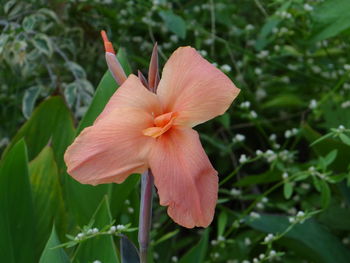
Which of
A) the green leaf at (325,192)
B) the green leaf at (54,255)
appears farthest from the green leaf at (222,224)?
the green leaf at (54,255)

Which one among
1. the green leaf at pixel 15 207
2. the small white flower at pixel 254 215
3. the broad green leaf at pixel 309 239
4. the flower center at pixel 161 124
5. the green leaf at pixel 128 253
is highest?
the flower center at pixel 161 124

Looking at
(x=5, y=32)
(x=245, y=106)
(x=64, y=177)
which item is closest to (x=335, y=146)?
(x=245, y=106)

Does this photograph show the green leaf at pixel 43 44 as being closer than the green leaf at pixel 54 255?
No

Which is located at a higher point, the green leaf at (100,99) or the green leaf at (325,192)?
the green leaf at (100,99)

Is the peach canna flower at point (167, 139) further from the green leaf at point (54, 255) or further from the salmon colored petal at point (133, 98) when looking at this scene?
the green leaf at point (54, 255)

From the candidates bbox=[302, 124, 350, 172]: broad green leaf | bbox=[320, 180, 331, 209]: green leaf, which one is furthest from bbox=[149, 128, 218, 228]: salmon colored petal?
bbox=[302, 124, 350, 172]: broad green leaf

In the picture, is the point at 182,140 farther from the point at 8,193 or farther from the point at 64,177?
the point at 64,177

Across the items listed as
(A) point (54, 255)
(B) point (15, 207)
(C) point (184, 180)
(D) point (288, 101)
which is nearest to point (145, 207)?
(C) point (184, 180)

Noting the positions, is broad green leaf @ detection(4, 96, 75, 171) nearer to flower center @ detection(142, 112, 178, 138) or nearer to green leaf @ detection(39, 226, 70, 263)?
green leaf @ detection(39, 226, 70, 263)
